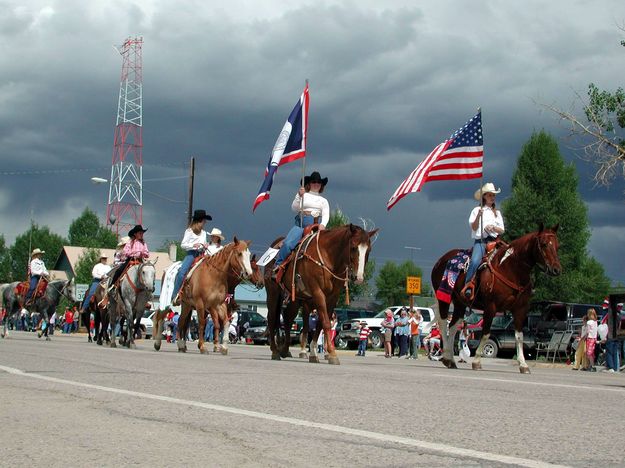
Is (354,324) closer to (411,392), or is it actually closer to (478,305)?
(478,305)

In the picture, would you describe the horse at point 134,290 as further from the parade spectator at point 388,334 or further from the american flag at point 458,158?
the parade spectator at point 388,334

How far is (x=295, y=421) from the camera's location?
7363mm

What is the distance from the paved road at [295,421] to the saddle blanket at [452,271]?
18.0ft

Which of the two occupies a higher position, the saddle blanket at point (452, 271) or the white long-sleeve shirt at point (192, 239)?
the white long-sleeve shirt at point (192, 239)

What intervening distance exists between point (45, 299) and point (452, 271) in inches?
656

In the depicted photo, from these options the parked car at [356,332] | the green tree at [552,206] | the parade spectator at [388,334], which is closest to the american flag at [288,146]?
the parade spectator at [388,334]

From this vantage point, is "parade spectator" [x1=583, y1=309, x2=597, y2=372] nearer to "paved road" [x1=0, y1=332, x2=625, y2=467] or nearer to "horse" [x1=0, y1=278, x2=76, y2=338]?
"paved road" [x1=0, y1=332, x2=625, y2=467]

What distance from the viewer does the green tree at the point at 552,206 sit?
2554 inches

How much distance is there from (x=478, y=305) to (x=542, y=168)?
172 ft

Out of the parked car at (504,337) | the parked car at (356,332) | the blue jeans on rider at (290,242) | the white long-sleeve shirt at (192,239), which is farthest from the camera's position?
the parked car at (356,332)

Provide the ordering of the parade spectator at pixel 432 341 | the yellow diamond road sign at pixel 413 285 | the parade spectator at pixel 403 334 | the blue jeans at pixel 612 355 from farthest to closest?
the yellow diamond road sign at pixel 413 285 < the parade spectator at pixel 403 334 < the parade spectator at pixel 432 341 < the blue jeans at pixel 612 355

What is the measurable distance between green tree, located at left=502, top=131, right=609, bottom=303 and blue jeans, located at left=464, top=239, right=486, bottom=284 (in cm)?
4730

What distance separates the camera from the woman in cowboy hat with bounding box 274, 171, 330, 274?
1736cm

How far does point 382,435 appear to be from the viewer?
6.68 m
